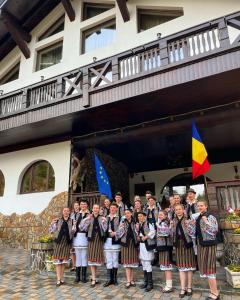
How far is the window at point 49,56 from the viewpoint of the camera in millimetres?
11942

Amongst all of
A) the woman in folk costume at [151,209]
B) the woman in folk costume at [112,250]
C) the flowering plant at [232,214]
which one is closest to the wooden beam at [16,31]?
the woman in folk costume at [151,209]

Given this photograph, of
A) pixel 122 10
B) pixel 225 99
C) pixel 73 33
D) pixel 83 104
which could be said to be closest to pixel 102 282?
pixel 83 104

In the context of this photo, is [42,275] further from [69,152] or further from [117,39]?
[117,39]

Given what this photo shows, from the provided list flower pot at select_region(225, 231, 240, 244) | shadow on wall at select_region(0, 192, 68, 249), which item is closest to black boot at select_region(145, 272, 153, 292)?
flower pot at select_region(225, 231, 240, 244)

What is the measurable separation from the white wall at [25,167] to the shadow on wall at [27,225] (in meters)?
0.21

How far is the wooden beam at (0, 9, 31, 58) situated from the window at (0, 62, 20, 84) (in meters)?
1.10

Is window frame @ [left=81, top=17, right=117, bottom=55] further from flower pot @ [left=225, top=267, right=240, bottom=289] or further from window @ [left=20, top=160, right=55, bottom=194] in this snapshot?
flower pot @ [left=225, top=267, right=240, bottom=289]

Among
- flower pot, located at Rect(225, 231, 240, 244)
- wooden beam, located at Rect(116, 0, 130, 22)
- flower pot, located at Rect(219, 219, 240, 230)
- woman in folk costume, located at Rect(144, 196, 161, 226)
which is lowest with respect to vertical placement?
flower pot, located at Rect(225, 231, 240, 244)

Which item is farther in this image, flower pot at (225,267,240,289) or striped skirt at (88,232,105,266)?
striped skirt at (88,232,105,266)

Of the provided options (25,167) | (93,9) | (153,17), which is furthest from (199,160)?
(93,9)

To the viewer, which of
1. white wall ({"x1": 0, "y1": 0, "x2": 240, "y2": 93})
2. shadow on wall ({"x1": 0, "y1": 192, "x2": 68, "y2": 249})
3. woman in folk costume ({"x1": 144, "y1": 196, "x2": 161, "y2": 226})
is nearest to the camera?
woman in folk costume ({"x1": 144, "y1": 196, "x2": 161, "y2": 226})

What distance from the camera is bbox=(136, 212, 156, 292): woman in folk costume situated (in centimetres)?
492

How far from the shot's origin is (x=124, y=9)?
32.7 ft

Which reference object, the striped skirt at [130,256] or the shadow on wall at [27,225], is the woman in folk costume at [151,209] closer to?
the striped skirt at [130,256]
